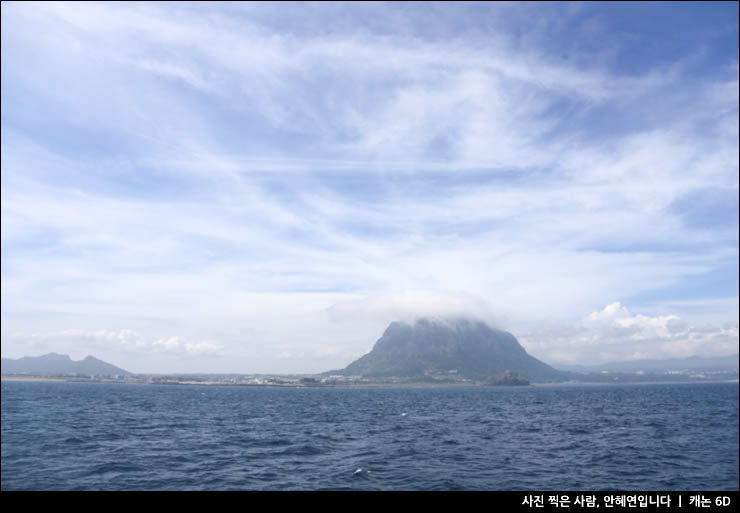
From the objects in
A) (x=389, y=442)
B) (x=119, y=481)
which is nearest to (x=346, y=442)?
(x=389, y=442)

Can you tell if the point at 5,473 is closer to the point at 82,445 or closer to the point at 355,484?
the point at 82,445

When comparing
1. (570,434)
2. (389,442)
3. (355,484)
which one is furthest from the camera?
(570,434)

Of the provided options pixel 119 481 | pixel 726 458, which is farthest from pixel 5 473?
pixel 726 458

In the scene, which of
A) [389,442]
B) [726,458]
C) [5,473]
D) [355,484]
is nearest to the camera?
[355,484]

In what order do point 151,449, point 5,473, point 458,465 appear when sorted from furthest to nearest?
point 151,449 < point 458,465 < point 5,473

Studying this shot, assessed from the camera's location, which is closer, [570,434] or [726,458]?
[726,458]

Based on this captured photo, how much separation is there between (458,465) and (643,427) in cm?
5637

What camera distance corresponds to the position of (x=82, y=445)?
201ft
